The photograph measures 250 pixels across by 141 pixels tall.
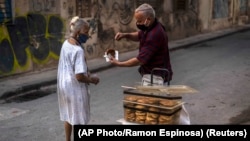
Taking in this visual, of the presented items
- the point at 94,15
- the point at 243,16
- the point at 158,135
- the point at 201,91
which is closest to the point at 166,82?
the point at 158,135

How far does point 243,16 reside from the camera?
26688mm

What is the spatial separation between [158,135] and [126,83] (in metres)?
6.01

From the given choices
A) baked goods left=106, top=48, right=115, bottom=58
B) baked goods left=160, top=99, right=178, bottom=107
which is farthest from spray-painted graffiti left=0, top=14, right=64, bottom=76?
baked goods left=160, top=99, right=178, bottom=107

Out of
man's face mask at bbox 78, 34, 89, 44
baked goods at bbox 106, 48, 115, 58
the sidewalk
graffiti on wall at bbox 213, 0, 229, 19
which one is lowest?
the sidewalk

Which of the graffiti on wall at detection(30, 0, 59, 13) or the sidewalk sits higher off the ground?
the graffiti on wall at detection(30, 0, 59, 13)

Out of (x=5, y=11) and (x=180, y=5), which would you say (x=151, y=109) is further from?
(x=180, y=5)

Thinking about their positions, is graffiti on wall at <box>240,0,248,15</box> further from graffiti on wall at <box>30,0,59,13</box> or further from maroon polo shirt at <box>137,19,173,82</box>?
maroon polo shirt at <box>137,19,173,82</box>

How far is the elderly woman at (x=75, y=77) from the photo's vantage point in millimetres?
4621

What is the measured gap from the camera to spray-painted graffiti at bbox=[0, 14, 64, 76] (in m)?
9.66

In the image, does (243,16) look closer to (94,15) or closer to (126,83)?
(94,15)

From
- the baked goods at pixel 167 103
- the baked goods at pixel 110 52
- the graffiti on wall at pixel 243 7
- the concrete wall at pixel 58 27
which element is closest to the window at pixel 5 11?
the concrete wall at pixel 58 27

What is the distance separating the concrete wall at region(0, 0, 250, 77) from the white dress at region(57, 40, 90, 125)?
5.26 meters

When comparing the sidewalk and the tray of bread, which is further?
the sidewalk

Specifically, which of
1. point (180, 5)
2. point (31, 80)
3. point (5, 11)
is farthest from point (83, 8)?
point (180, 5)
